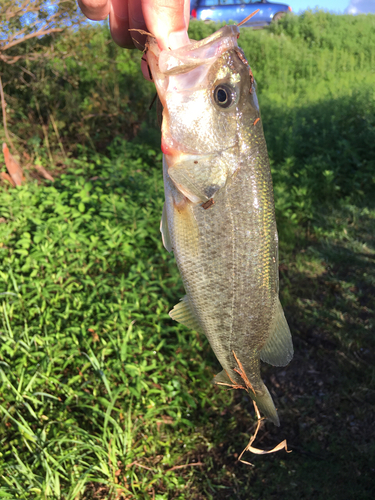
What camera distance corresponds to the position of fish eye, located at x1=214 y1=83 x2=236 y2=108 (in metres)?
1.32

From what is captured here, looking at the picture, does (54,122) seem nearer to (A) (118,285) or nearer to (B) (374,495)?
(A) (118,285)

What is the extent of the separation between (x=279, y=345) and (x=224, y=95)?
91 centimetres

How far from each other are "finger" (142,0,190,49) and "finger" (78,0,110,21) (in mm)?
432

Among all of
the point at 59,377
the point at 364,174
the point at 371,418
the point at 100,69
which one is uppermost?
the point at 100,69

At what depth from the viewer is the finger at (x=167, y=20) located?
119 centimetres

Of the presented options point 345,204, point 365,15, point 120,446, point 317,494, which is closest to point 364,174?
point 345,204

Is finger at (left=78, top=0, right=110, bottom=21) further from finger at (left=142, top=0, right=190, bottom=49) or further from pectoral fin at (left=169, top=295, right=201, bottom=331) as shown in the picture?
pectoral fin at (left=169, top=295, right=201, bottom=331)

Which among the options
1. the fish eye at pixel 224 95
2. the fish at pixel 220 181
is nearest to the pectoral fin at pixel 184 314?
the fish at pixel 220 181

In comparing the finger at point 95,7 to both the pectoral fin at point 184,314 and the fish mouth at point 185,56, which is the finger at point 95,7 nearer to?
the fish mouth at point 185,56

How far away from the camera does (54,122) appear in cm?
715

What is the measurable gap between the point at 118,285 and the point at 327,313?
2206 millimetres

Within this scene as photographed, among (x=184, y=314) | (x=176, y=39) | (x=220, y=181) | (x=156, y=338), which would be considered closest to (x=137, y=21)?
(x=176, y=39)

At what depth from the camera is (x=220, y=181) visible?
1.33 m

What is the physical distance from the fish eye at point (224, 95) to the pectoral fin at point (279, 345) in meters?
0.74
